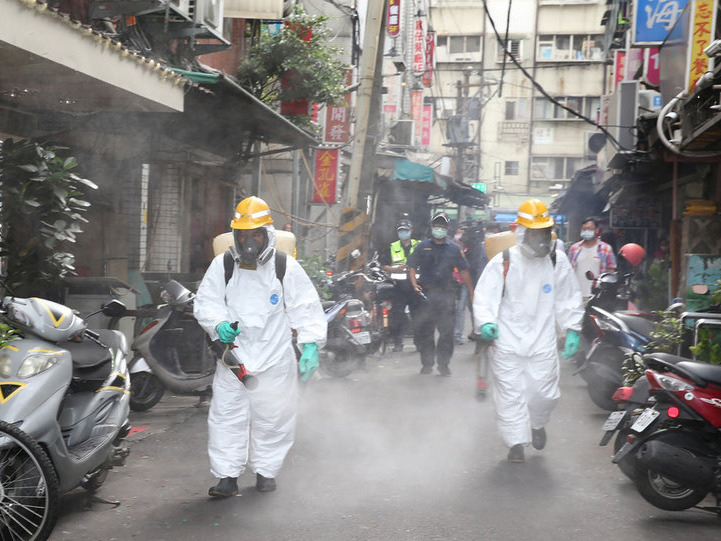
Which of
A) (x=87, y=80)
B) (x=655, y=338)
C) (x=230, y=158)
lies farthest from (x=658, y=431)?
(x=230, y=158)

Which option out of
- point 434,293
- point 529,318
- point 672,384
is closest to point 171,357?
point 529,318

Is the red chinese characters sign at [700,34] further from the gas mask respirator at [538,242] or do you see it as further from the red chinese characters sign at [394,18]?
the red chinese characters sign at [394,18]

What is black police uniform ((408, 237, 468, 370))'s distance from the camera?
36.6 ft

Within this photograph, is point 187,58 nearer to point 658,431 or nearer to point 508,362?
point 508,362

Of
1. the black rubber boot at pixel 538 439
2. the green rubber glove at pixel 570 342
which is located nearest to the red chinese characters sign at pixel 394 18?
the green rubber glove at pixel 570 342

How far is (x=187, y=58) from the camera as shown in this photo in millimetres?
12750

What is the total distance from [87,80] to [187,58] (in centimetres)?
579

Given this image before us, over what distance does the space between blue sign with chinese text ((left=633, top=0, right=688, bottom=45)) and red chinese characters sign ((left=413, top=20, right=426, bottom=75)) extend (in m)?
18.5

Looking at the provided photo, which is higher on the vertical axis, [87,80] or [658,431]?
[87,80]

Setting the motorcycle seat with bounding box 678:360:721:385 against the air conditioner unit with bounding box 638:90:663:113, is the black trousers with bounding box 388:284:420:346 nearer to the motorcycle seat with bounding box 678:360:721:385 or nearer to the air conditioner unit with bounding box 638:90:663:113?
the air conditioner unit with bounding box 638:90:663:113

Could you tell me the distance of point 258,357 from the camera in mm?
5605

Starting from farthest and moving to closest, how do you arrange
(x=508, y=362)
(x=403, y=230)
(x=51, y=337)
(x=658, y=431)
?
(x=403, y=230) → (x=508, y=362) → (x=658, y=431) → (x=51, y=337)

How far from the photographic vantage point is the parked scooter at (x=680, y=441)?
4.94 m

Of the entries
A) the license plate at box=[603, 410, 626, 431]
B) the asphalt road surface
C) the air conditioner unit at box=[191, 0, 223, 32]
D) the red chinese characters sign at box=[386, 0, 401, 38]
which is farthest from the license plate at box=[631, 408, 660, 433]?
the red chinese characters sign at box=[386, 0, 401, 38]
